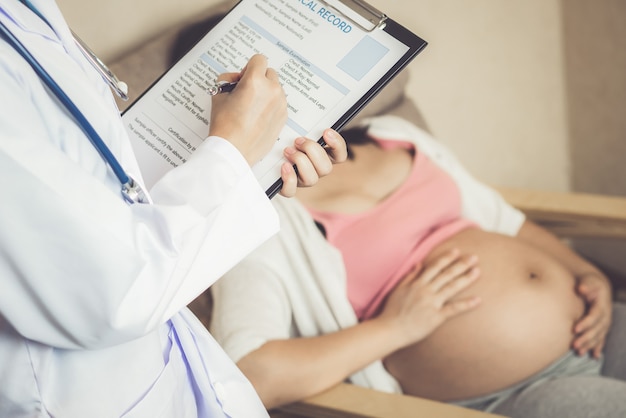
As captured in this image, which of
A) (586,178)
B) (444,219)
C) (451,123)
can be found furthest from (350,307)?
(586,178)

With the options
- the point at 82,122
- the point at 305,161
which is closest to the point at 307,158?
the point at 305,161

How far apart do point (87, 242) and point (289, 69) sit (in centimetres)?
40

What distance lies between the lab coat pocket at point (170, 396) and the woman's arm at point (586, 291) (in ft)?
3.02

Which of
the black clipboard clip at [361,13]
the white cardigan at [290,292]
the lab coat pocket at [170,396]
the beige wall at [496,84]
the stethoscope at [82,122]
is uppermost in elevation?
the beige wall at [496,84]

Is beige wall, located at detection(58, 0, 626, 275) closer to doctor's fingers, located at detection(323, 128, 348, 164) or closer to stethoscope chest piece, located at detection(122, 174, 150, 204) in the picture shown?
doctor's fingers, located at detection(323, 128, 348, 164)

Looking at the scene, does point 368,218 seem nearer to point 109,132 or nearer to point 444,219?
point 444,219

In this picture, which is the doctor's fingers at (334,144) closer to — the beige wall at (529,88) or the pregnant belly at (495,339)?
the pregnant belly at (495,339)

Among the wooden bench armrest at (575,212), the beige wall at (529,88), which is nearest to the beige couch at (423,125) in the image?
the wooden bench armrest at (575,212)

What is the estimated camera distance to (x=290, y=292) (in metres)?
1.32

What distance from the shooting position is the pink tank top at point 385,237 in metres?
1.39

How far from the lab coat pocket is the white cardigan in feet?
1.10

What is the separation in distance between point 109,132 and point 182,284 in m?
0.18

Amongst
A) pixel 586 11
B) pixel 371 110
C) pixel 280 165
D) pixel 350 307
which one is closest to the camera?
Answer: pixel 280 165

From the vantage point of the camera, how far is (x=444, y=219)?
1542 millimetres
